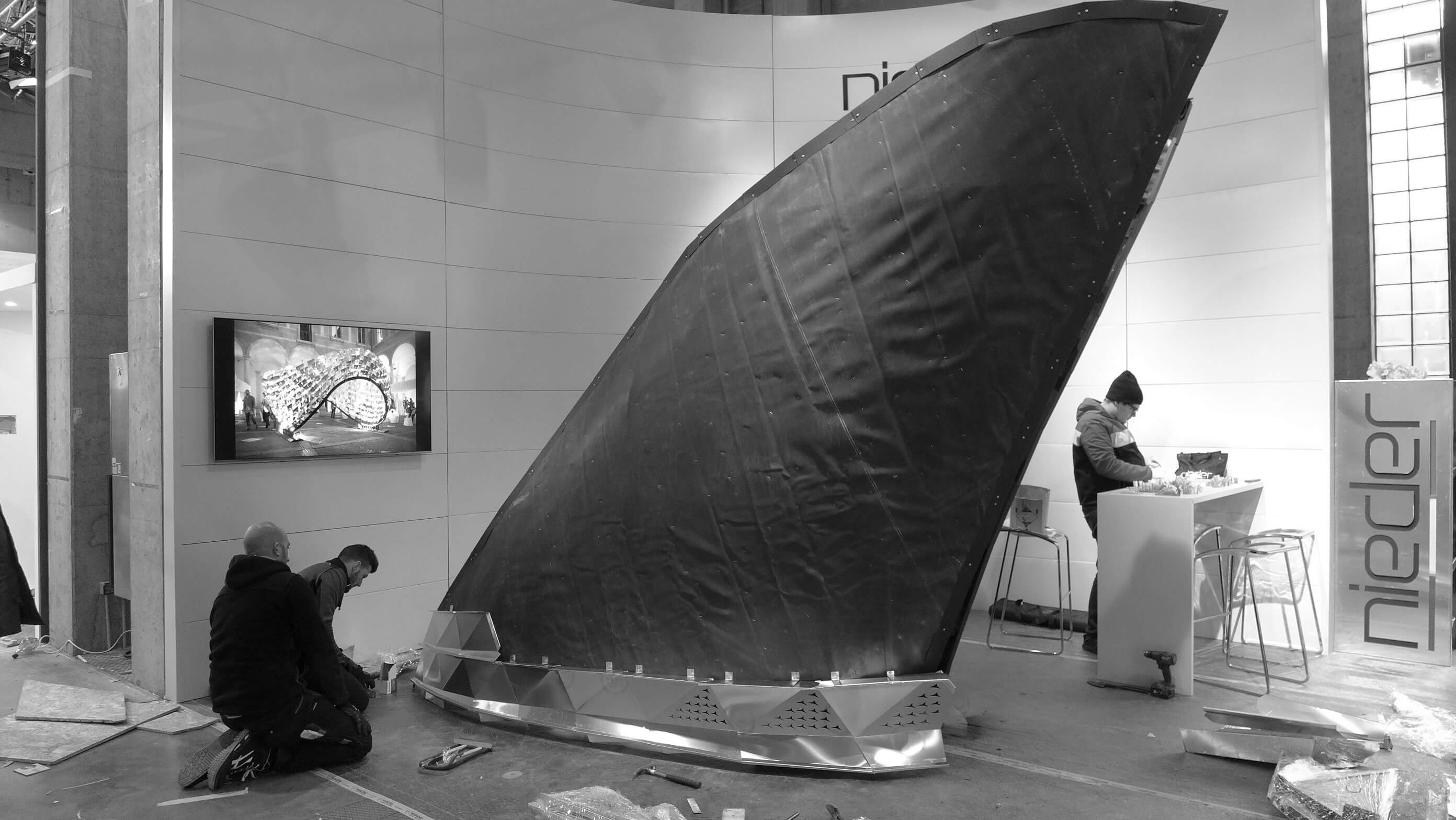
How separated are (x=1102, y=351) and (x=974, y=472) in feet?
11.3

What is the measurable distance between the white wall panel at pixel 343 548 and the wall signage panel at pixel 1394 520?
5734 millimetres

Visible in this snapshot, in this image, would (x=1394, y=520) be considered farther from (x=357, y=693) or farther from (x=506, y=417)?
(x=357, y=693)

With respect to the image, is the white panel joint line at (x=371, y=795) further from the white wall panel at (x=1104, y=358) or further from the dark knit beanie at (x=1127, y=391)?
the white wall panel at (x=1104, y=358)

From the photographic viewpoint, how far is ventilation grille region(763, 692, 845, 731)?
3643mm

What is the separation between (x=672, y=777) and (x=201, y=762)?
1.95 metres

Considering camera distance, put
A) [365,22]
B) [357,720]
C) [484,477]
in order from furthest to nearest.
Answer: [484,477] → [365,22] → [357,720]

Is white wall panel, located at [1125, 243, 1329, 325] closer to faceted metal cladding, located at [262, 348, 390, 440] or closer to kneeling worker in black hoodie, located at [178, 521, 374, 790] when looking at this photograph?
faceted metal cladding, located at [262, 348, 390, 440]

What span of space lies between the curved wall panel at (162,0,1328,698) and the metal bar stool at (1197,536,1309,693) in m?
0.53

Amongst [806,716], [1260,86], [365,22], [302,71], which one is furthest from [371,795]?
[1260,86]

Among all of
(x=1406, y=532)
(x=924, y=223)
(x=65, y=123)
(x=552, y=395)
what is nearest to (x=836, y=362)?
(x=924, y=223)

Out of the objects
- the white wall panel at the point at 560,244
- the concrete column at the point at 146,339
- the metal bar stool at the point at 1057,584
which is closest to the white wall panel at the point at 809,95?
the white wall panel at the point at 560,244

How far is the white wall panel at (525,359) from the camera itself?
6.05 m

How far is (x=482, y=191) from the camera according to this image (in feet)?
20.1

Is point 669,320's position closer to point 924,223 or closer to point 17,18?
point 924,223
